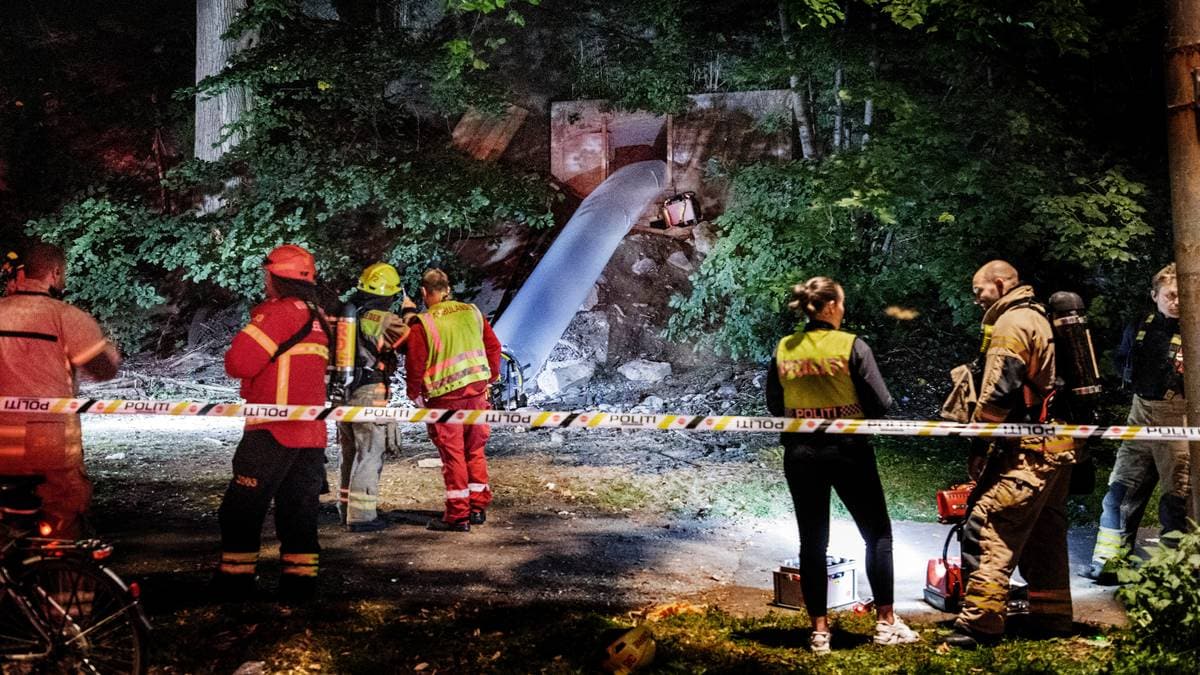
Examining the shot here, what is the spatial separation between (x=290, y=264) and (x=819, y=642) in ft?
11.0

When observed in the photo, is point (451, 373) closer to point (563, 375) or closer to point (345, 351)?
point (345, 351)

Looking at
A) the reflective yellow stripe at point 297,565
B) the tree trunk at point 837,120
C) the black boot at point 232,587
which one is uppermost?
the tree trunk at point 837,120

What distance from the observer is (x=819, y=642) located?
14.4 ft

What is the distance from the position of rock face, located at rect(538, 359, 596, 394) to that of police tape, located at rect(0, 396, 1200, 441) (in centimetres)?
809

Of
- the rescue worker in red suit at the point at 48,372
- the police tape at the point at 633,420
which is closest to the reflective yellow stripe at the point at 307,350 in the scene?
the police tape at the point at 633,420

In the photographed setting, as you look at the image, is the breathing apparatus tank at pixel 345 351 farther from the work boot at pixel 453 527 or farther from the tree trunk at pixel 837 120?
the tree trunk at pixel 837 120

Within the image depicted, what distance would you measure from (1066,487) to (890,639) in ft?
3.79

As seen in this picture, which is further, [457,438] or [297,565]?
[457,438]

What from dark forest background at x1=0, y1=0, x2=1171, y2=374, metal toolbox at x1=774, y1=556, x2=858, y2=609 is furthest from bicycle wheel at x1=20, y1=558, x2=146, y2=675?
dark forest background at x1=0, y1=0, x2=1171, y2=374

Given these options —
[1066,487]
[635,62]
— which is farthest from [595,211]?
[1066,487]

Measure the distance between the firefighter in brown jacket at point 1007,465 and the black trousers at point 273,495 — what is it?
340 centimetres

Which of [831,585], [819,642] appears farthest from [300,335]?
[831,585]

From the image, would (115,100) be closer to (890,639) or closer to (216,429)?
(216,429)

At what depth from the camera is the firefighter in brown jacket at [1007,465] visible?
14.1ft
